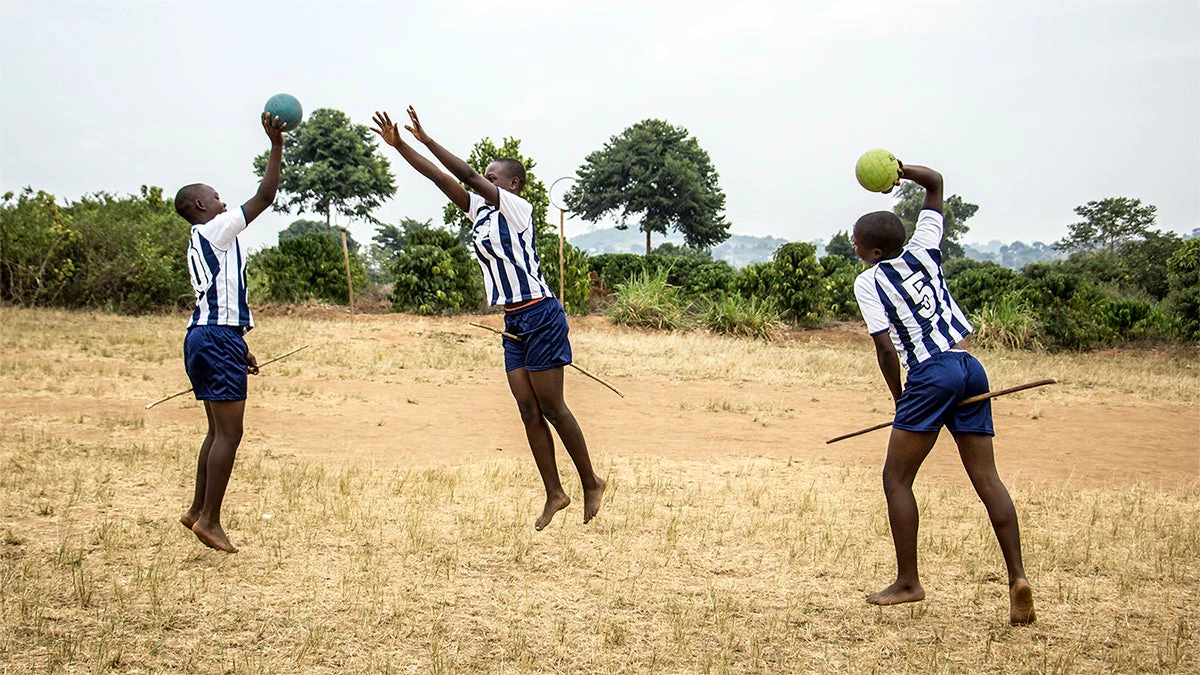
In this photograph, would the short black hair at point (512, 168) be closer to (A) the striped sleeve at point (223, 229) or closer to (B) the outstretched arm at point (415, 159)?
(B) the outstretched arm at point (415, 159)

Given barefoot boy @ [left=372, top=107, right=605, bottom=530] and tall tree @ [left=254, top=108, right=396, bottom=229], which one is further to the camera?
tall tree @ [left=254, top=108, right=396, bottom=229]

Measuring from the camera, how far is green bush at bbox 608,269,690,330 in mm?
21047

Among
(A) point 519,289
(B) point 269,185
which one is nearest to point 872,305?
(A) point 519,289

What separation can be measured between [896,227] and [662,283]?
1706cm

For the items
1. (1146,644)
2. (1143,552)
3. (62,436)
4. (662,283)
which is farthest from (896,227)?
(662,283)

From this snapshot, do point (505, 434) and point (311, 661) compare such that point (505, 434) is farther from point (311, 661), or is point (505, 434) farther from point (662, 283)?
point (662, 283)

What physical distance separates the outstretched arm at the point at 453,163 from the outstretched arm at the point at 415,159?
6cm

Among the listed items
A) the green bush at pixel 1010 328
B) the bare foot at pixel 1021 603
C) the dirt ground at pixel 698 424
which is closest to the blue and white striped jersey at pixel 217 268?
the dirt ground at pixel 698 424

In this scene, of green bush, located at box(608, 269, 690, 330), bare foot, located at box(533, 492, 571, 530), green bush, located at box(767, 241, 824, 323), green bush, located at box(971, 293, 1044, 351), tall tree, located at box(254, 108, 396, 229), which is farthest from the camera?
tall tree, located at box(254, 108, 396, 229)

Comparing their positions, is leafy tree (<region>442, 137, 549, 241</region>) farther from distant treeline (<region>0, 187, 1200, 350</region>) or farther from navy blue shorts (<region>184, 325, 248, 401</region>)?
navy blue shorts (<region>184, 325, 248, 401</region>)

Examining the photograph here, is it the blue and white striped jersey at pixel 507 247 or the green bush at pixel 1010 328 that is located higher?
the blue and white striped jersey at pixel 507 247

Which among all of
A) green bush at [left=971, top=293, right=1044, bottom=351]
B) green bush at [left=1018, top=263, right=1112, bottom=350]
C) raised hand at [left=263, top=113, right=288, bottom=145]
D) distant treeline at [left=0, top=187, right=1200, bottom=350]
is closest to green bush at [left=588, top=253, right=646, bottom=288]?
distant treeline at [left=0, top=187, right=1200, bottom=350]

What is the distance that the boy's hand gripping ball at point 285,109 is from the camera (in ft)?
18.5

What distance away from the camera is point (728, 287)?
2241 centimetres
